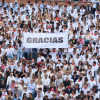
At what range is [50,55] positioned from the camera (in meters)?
18.7

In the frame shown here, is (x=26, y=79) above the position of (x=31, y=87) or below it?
above

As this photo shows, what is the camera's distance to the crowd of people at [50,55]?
16281 mm

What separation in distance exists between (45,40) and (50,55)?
804mm

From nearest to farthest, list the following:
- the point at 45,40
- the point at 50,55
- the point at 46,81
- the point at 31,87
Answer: the point at 31,87
the point at 46,81
the point at 45,40
the point at 50,55

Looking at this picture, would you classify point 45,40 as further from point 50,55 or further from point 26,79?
point 26,79

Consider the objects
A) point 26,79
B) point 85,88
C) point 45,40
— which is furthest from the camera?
point 45,40

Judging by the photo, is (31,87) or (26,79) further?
(26,79)

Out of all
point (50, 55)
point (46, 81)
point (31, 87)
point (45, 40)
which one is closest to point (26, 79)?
point (31, 87)

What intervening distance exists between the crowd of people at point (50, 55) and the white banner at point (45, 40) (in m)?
0.53

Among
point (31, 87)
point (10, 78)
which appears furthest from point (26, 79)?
point (10, 78)

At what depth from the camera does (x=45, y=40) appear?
1847cm

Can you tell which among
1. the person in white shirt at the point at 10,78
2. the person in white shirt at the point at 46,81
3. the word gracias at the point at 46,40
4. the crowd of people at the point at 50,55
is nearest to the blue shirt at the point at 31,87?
the crowd of people at the point at 50,55

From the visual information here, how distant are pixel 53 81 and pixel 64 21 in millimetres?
5870

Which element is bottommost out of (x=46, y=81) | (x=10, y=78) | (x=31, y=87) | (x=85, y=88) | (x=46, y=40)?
(x=85, y=88)
